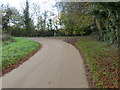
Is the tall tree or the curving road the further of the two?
the tall tree

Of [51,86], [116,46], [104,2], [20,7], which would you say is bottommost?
[51,86]

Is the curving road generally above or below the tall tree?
below

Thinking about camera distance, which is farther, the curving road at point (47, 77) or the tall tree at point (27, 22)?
the tall tree at point (27, 22)

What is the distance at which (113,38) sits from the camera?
12.9 metres

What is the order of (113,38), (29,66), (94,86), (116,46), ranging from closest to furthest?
(94,86) < (29,66) < (116,46) < (113,38)

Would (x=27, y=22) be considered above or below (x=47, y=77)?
above

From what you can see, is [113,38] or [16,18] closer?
[113,38]

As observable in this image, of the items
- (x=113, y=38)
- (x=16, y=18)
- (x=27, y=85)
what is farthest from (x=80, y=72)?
(x=16, y=18)

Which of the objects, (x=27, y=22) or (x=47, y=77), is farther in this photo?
(x=27, y=22)

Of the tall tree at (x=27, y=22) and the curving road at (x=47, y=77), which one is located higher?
the tall tree at (x=27, y=22)

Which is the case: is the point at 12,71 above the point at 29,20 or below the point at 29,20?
below

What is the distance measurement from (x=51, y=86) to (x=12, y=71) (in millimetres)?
2568

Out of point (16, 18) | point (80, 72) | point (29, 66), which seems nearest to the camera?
point (80, 72)

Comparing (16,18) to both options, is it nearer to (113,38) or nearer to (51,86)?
(113,38)
